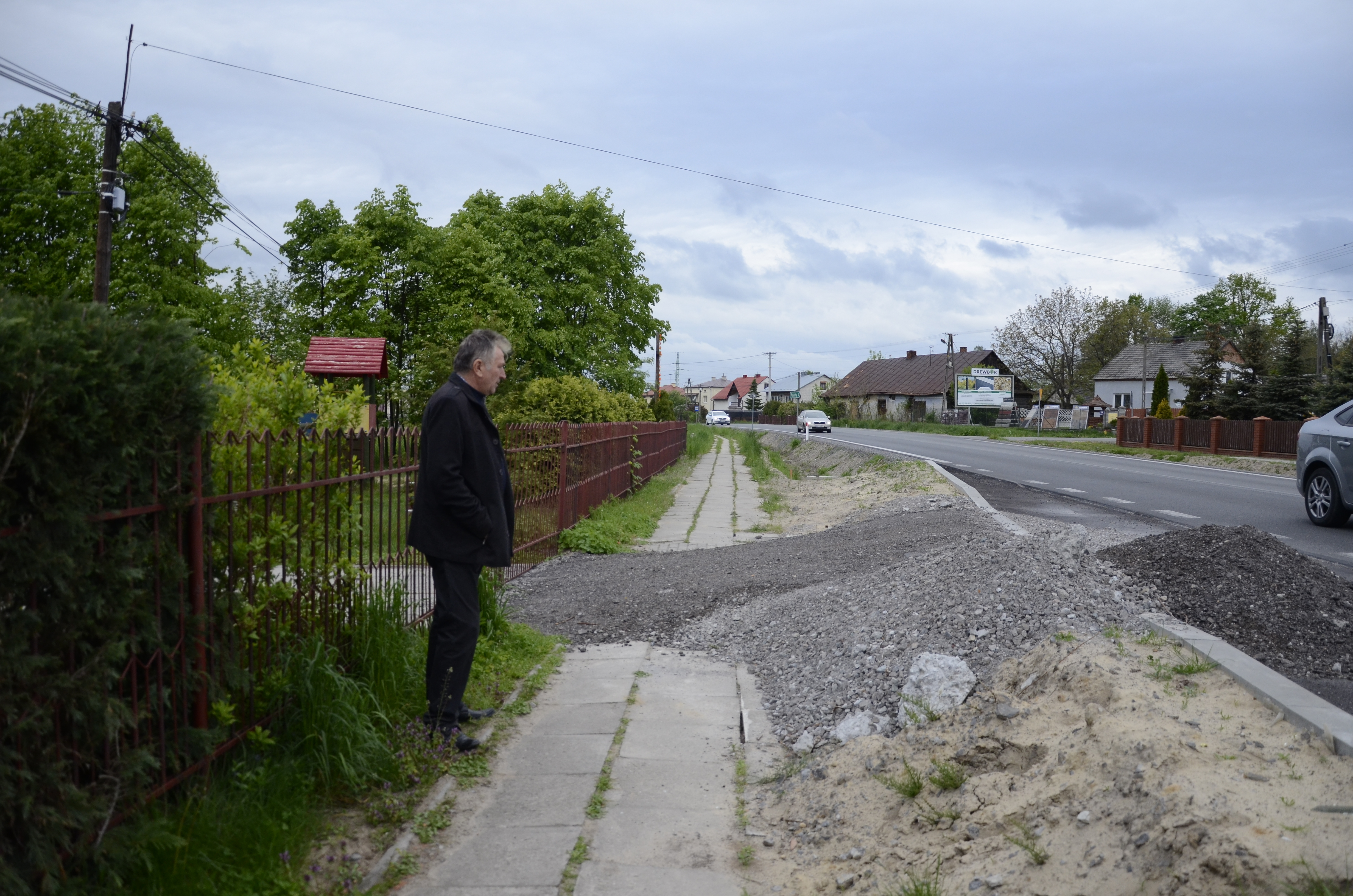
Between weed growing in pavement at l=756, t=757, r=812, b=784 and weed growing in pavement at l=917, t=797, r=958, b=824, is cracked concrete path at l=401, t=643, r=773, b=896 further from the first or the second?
weed growing in pavement at l=917, t=797, r=958, b=824

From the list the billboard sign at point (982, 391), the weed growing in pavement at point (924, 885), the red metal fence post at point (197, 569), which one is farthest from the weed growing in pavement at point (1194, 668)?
the billboard sign at point (982, 391)

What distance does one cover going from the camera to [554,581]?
8.86 meters

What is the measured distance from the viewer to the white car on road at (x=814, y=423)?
2263 inches

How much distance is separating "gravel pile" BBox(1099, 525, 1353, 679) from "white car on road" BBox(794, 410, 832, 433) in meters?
48.8

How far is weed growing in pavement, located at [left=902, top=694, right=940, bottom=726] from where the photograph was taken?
14.4 feet

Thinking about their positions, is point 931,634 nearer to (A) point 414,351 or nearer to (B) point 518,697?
(B) point 518,697

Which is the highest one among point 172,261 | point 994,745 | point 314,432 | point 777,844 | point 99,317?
point 172,261

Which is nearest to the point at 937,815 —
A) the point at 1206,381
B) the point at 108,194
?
the point at 108,194

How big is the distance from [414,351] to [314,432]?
3239cm

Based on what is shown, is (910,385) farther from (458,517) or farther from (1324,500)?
(458,517)

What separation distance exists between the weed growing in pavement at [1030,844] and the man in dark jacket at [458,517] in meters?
2.33

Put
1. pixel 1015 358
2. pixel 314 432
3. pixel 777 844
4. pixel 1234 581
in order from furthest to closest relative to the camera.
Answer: pixel 1015 358 → pixel 1234 581 → pixel 314 432 → pixel 777 844

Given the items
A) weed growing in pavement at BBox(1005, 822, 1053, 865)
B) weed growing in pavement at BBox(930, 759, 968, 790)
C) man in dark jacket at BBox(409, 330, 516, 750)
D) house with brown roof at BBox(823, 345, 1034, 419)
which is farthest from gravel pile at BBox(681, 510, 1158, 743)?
house with brown roof at BBox(823, 345, 1034, 419)

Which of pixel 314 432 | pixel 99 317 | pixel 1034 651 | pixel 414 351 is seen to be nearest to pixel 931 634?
pixel 1034 651
